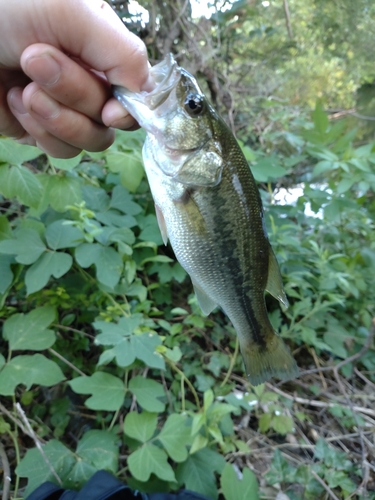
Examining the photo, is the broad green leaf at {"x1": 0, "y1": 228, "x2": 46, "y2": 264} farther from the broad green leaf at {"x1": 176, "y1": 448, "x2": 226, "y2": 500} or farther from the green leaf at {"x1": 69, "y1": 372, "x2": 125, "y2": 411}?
the broad green leaf at {"x1": 176, "y1": 448, "x2": 226, "y2": 500}

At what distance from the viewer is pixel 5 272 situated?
1.48 meters

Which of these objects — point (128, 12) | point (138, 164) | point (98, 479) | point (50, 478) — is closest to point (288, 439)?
point (98, 479)

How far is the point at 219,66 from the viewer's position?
3787mm

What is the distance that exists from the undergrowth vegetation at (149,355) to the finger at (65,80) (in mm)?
434

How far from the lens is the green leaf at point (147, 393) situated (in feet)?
4.70

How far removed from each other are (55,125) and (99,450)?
128 centimetres

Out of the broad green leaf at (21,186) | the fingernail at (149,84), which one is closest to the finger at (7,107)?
the broad green leaf at (21,186)

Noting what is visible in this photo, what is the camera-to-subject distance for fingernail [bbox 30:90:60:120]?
3.42 ft

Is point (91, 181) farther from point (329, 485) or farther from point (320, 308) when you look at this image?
point (329, 485)

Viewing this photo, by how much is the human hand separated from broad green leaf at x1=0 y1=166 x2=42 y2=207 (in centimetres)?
22

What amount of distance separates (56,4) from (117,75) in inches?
8.4

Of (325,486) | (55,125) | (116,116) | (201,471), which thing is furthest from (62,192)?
(325,486)

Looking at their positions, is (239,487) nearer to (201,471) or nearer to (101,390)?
(201,471)

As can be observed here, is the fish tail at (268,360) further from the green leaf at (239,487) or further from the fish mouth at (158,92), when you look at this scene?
the fish mouth at (158,92)
